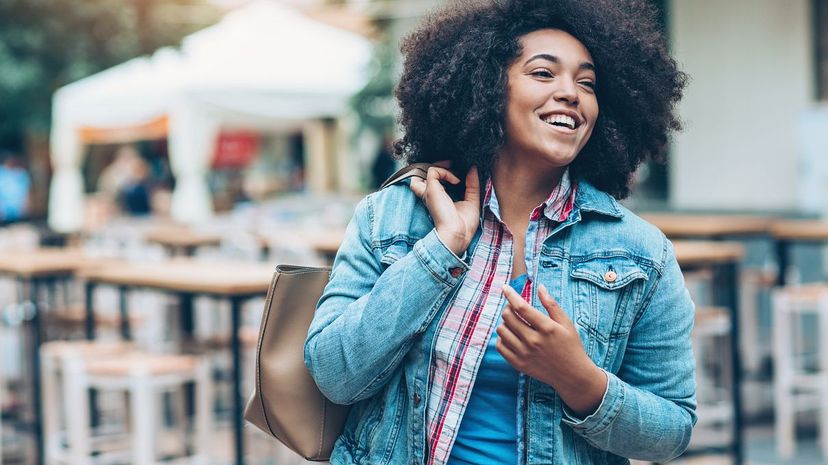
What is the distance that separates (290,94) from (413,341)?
32.2 ft

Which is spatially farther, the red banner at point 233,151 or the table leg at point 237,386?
the red banner at point 233,151

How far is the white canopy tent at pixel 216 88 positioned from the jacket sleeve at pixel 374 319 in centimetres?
962

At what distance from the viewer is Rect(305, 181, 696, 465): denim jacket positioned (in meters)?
1.75

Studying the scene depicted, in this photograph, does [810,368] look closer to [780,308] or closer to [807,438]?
[807,438]

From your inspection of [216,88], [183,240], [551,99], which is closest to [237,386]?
[551,99]

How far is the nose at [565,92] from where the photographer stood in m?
1.84

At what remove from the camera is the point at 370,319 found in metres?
1.74

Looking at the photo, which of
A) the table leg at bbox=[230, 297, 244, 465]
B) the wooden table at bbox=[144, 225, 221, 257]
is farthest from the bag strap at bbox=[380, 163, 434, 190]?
the wooden table at bbox=[144, 225, 221, 257]

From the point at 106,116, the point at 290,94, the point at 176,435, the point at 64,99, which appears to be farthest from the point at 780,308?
the point at 64,99

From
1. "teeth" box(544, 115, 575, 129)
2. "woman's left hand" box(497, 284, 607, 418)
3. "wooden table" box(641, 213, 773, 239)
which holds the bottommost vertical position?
"woman's left hand" box(497, 284, 607, 418)

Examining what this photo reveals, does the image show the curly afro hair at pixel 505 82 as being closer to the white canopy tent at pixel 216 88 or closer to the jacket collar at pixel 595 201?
the jacket collar at pixel 595 201

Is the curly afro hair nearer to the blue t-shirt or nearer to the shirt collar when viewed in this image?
the shirt collar

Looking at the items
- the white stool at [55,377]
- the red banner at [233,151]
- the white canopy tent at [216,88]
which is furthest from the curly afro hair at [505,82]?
the red banner at [233,151]

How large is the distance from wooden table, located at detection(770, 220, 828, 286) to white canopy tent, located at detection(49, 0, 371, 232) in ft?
20.7
